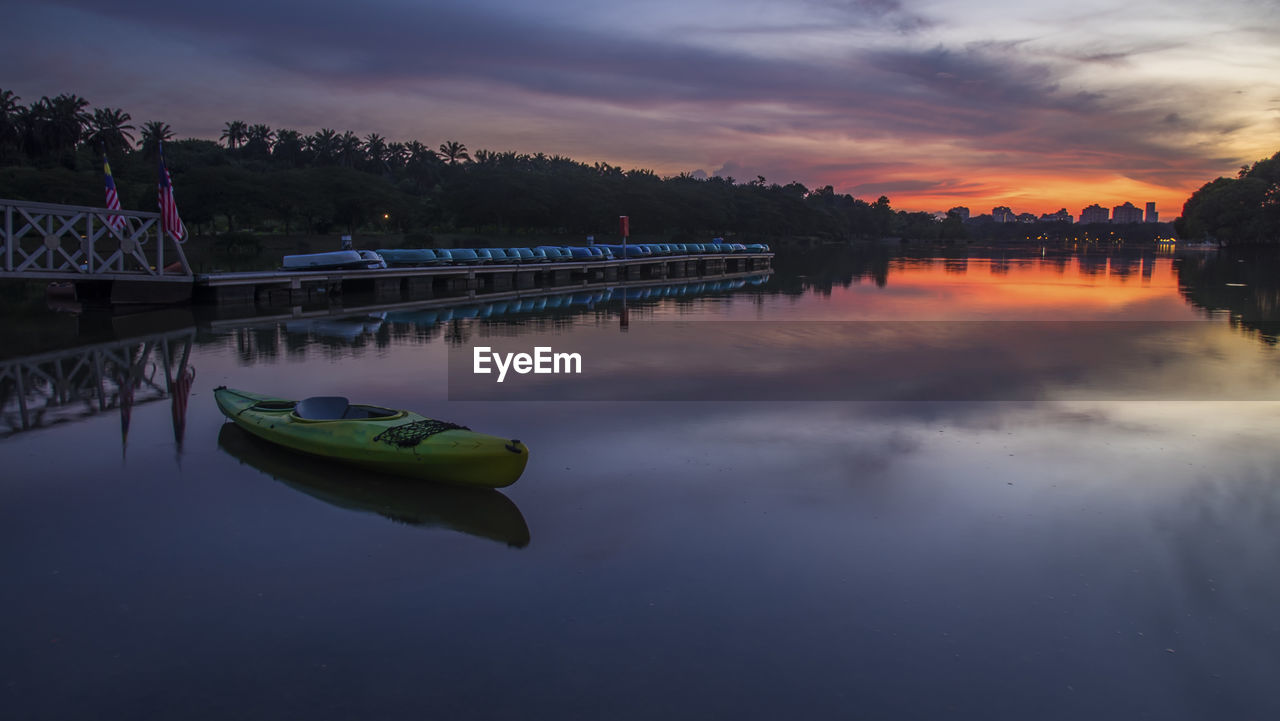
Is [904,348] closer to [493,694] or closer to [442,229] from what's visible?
[493,694]

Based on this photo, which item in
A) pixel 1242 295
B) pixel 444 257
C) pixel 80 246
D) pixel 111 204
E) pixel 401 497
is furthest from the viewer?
pixel 444 257

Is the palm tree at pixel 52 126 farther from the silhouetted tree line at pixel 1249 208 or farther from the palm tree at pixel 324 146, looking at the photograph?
the silhouetted tree line at pixel 1249 208

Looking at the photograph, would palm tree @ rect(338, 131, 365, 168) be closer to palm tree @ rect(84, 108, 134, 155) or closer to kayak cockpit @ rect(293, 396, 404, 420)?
palm tree @ rect(84, 108, 134, 155)

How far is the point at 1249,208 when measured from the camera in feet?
404

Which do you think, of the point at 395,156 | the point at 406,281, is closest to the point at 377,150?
the point at 395,156

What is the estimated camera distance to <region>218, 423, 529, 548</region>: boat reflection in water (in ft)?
34.0

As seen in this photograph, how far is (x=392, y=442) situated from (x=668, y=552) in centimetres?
434

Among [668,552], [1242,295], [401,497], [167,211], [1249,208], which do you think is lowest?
[668,552]

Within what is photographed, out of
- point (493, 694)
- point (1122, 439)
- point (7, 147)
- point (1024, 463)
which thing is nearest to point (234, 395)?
point (493, 694)

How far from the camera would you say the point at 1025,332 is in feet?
94.1

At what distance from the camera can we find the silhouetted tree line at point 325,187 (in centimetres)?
7656

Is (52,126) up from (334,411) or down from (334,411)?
up

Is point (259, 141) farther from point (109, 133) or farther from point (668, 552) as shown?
point (668, 552)

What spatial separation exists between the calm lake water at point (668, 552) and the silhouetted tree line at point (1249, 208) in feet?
414
